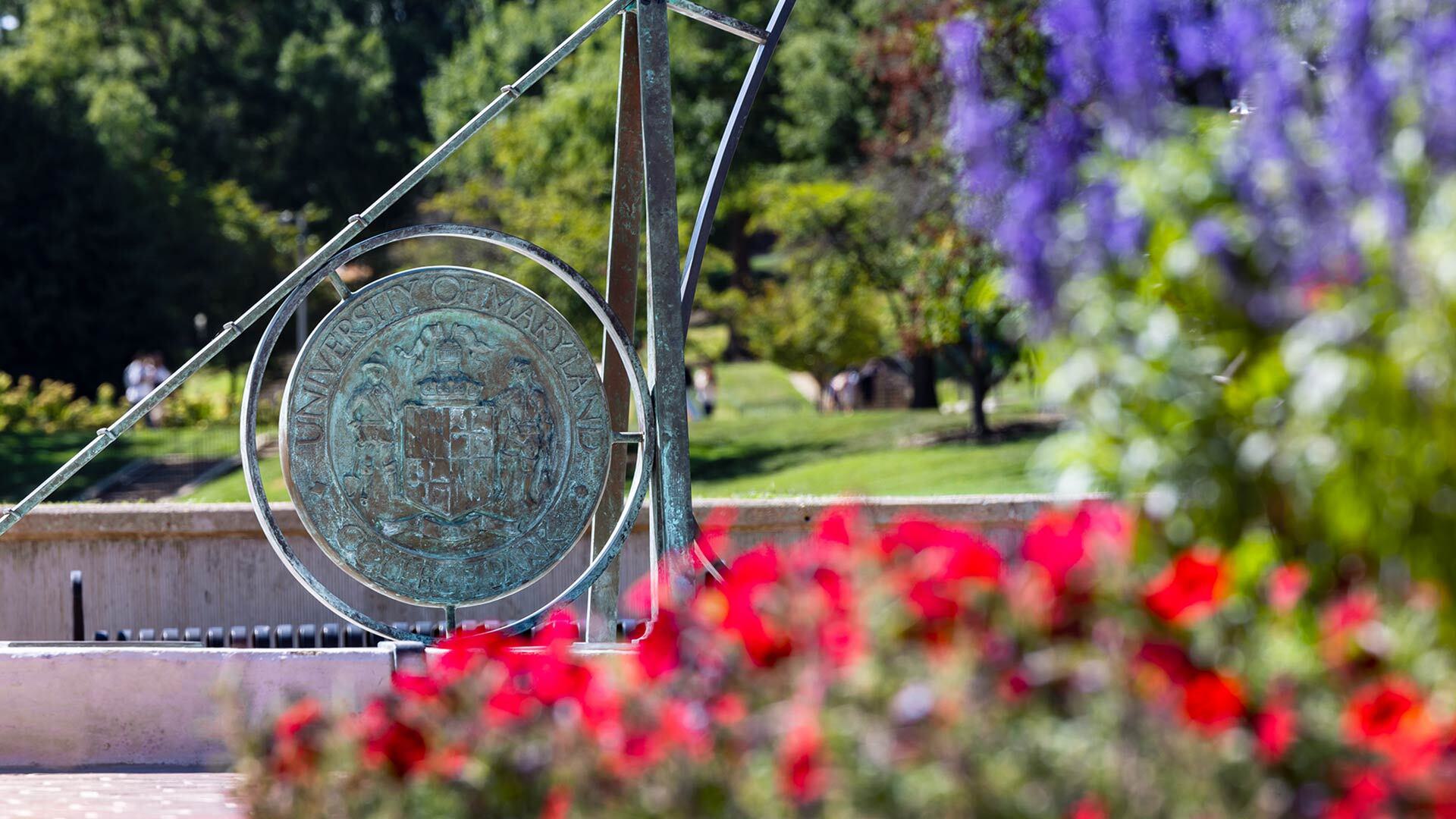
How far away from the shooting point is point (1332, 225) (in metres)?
3.42

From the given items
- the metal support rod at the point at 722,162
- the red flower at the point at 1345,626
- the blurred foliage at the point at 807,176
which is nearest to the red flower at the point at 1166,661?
the red flower at the point at 1345,626

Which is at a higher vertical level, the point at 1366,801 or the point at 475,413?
the point at 475,413

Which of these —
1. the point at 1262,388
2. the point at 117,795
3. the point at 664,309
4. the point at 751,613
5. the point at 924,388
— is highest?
the point at 924,388

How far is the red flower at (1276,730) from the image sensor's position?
2742 mm

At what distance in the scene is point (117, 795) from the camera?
5801 millimetres

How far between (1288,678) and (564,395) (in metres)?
4.75

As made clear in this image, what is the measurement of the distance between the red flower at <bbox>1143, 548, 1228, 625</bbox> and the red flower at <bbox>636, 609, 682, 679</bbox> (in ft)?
3.35

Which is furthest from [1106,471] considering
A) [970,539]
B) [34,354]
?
[34,354]

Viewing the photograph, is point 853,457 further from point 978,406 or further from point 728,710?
point 728,710

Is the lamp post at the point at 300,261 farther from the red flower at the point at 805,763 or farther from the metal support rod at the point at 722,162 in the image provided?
the red flower at the point at 805,763

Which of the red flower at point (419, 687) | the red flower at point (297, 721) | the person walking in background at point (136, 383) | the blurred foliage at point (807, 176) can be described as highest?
the blurred foliage at point (807, 176)

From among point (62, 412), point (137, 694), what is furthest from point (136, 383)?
point (137, 694)

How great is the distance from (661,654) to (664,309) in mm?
3933

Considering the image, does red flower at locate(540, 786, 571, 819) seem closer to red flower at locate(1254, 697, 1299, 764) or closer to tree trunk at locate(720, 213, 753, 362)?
red flower at locate(1254, 697, 1299, 764)
